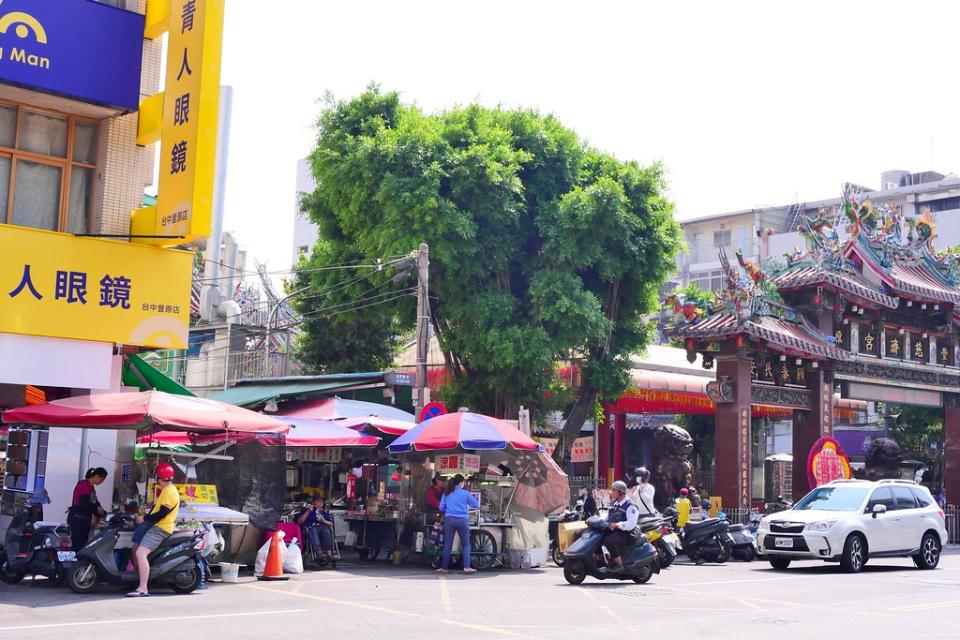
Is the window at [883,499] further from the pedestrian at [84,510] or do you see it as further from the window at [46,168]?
the window at [46,168]

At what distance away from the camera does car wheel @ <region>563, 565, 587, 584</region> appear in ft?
52.5

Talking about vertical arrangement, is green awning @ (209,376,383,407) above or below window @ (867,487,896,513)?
above

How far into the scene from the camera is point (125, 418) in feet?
48.2

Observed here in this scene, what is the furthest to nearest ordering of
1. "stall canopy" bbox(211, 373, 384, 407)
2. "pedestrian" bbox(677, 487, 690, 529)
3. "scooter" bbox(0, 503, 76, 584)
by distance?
"stall canopy" bbox(211, 373, 384, 407)
"pedestrian" bbox(677, 487, 690, 529)
"scooter" bbox(0, 503, 76, 584)

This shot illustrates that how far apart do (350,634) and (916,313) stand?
25040 millimetres

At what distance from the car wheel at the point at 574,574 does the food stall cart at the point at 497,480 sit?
271cm

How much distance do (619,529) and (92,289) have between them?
910cm

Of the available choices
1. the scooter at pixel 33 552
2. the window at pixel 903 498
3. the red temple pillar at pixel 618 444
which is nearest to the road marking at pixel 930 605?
the window at pixel 903 498

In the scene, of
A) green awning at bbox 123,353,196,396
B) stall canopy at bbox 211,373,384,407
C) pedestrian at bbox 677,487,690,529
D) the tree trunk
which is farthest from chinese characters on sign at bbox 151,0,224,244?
the tree trunk

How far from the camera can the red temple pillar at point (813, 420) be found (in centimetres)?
2844

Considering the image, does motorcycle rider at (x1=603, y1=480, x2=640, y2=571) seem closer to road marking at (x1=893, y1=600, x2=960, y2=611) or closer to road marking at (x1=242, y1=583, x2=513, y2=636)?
road marking at (x1=893, y1=600, x2=960, y2=611)

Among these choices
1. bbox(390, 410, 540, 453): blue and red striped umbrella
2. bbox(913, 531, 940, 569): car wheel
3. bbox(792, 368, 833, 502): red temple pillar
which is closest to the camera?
bbox(390, 410, 540, 453): blue and red striped umbrella

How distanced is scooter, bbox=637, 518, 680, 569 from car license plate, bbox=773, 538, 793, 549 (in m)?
1.76

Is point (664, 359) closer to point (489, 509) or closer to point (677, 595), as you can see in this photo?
point (489, 509)
